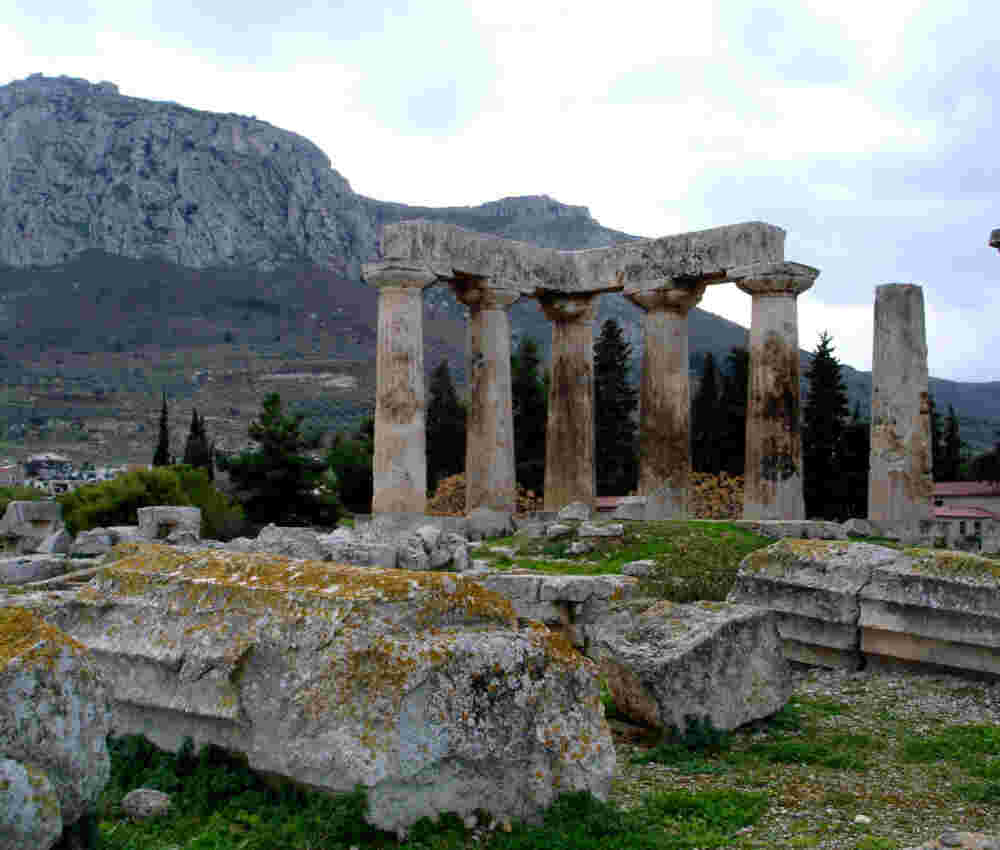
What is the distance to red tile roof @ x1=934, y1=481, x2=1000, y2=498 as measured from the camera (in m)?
51.3

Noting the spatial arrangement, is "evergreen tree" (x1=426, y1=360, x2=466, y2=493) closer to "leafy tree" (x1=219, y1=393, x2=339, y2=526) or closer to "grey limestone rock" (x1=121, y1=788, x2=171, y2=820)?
"leafy tree" (x1=219, y1=393, x2=339, y2=526)

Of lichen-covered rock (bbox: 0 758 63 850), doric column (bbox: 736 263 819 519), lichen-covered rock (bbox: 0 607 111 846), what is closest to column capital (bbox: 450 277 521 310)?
doric column (bbox: 736 263 819 519)

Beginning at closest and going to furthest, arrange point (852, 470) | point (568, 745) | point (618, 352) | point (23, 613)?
point (23, 613) → point (568, 745) → point (852, 470) → point (618, 352)

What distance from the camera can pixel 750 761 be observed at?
7.70 metres

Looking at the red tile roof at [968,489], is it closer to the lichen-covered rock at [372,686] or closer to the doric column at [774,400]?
the doric column at [774,400]

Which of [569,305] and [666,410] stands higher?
[569,305]

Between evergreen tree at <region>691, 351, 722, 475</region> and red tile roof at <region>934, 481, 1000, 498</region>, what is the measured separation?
11100 mm

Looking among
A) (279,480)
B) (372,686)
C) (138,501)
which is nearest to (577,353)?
(138,501)

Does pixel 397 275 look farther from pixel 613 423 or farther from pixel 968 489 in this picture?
pixel 968 489

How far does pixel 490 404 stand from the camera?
25250 millimetres

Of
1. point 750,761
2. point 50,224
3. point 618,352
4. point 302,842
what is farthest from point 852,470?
point 50,224

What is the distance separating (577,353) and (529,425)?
22.6 meters

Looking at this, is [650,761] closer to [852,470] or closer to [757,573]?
[757,573]

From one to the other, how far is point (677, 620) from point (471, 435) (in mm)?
16903
